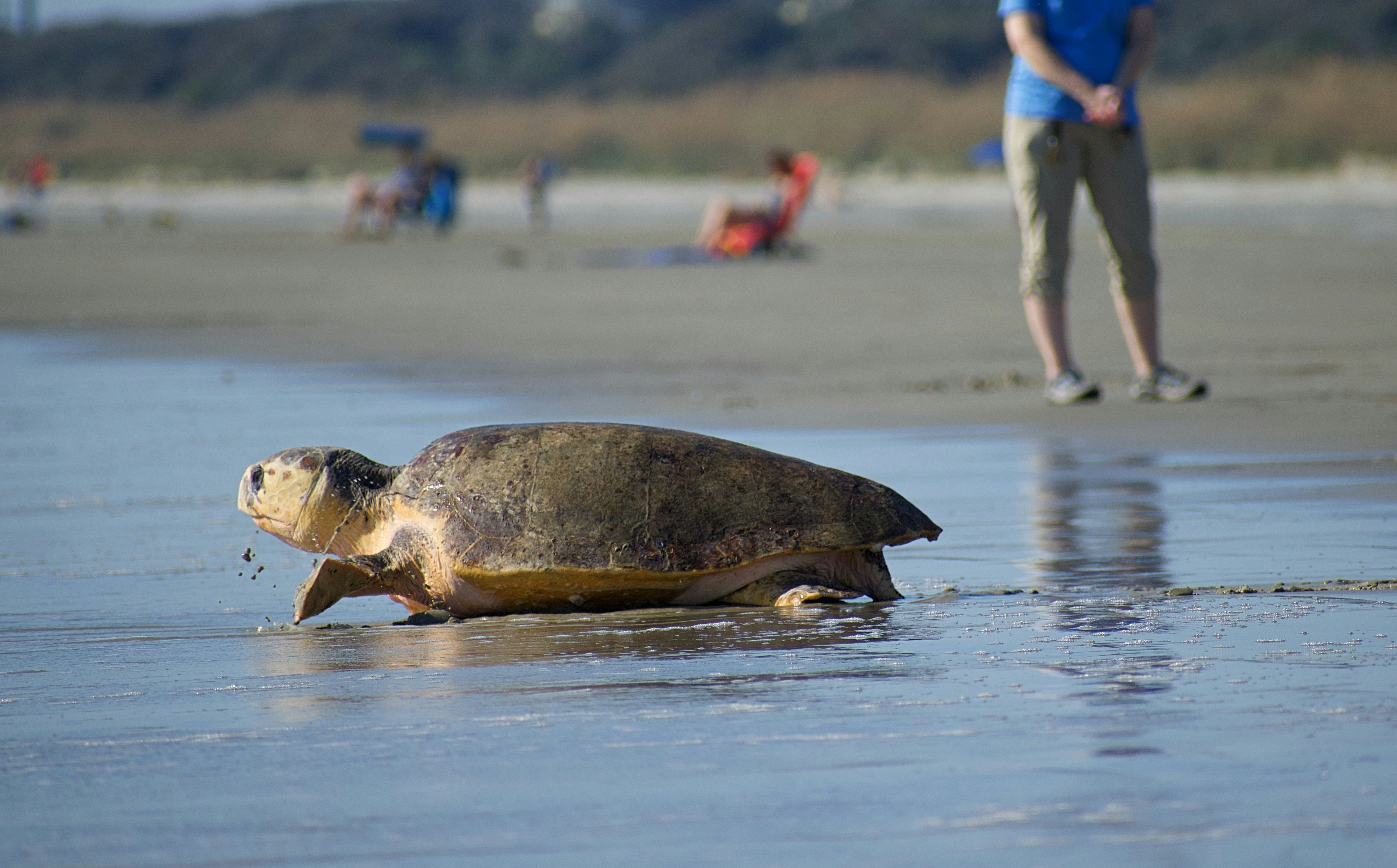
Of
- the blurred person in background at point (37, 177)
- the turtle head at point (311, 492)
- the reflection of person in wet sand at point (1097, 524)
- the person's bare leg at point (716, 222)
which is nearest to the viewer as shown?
the reflection of person in wet sand at point (1097, 524)

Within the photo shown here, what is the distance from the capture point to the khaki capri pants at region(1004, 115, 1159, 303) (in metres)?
A: 7.07

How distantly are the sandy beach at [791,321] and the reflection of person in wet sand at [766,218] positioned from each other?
0.59m

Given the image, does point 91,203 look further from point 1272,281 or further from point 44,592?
point 44,592

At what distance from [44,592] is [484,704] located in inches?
65.0

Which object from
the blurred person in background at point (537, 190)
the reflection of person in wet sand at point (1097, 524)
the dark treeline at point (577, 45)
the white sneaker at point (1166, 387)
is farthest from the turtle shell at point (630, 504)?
the dark treeline at point (577, 45)

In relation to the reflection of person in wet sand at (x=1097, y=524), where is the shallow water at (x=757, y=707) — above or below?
below

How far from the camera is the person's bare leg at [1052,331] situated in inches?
282

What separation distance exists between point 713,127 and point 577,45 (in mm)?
29905

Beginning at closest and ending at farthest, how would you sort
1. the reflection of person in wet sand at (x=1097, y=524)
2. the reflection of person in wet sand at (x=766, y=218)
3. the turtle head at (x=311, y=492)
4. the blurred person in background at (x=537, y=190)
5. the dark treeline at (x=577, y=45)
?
the reflection of person in wet sand at (x=1097, y=524)
the turtle head at (x=311, y=492)
the reflection of person in wet sand at (x=766, y=218)
the blurred person in background at (x=537, y=190)
the dark treeline at (x=577, y=45)

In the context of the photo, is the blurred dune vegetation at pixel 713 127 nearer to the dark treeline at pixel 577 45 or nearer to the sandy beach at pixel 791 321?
the dark treeline at pixel 577 45

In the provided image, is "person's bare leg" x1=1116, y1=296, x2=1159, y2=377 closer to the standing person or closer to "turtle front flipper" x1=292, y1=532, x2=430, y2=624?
the standing person

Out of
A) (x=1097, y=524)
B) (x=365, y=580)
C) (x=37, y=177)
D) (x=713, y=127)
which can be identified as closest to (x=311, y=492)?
(x=365, y=580)

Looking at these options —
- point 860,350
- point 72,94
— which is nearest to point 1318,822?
point 860,350

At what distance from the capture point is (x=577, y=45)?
92375 millimetres
